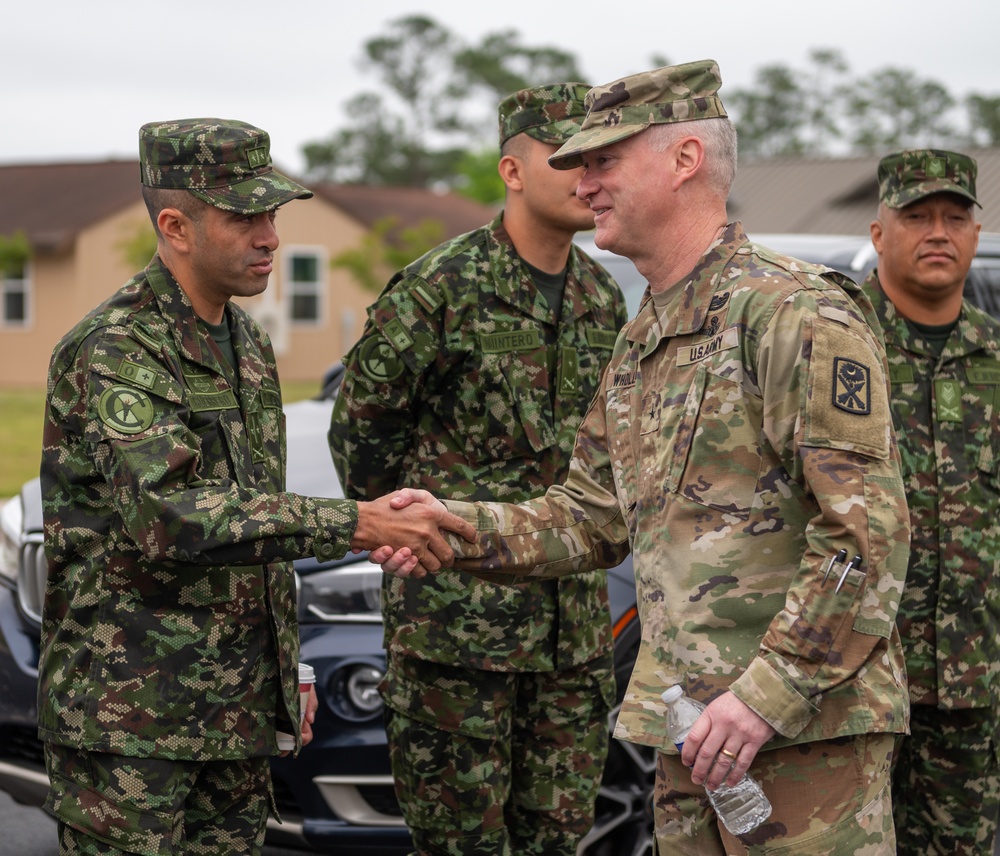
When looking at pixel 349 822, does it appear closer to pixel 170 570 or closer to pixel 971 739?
pixel 170 570

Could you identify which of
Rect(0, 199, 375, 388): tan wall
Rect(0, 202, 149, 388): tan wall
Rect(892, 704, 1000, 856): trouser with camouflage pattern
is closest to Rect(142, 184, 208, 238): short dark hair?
Rect(892, 704, 1000, 856): trouser with camouflage pattern

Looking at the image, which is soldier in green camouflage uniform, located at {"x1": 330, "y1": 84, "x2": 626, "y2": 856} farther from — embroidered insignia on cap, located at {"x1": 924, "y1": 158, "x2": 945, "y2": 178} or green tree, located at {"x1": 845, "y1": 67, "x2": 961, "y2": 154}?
green tree, located at {"x1": 845, "y1": 67, "x2": 961, "y2": 154}

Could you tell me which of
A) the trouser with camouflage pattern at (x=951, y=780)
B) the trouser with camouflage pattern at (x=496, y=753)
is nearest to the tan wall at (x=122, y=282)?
the trouser with camouflage pattern at (x=496, y=753)

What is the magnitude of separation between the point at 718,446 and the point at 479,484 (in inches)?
48.1

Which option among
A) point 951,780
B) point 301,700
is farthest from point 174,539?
point 951,780

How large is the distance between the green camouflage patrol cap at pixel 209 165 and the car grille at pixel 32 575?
165 centimetres

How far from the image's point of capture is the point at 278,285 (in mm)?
31547

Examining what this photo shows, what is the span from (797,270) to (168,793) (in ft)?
5.71

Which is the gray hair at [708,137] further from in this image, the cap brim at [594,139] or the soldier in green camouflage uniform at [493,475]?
the soldier in green camouflage uniform at [493,475]

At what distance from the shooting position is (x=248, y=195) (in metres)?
3.07

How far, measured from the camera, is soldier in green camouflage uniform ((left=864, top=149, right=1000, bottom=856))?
3734mm

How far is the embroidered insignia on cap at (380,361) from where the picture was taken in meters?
3.65

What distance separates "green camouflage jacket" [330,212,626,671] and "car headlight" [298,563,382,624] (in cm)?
28

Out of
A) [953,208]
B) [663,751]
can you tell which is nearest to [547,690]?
[663,751]
